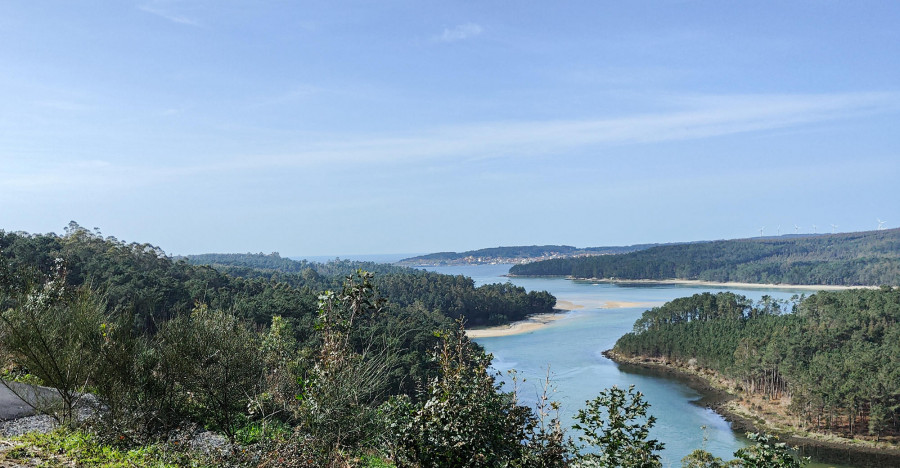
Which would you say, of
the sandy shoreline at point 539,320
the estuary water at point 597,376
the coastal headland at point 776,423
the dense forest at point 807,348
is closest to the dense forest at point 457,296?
the sandy shoreline at point 539,320

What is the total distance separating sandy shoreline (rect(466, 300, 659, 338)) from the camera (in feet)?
227

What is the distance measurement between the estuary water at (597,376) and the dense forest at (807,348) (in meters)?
3.97

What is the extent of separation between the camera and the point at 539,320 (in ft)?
250

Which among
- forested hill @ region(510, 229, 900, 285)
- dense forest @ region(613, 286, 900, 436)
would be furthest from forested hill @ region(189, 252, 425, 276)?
dense forest @ region(613, 286, 900, 436)

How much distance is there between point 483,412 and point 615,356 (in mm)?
48311

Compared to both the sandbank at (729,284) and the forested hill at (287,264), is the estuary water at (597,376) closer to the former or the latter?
the sandbank at (729,284)

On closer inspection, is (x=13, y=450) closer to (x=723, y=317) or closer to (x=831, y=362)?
(x=831, y=362)

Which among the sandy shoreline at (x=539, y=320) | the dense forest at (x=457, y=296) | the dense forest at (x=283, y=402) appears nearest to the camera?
the dense forest at (x=283, y=402)

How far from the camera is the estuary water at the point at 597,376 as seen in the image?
2925 cm

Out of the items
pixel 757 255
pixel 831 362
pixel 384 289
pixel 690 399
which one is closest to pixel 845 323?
pixel 831 362

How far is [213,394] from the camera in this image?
8.87 meters

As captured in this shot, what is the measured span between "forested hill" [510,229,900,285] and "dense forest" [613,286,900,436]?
72.8 meters

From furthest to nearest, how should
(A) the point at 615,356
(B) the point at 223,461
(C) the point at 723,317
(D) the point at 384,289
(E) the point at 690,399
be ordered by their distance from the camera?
(D) the point at 384,289, (C) the point at 723,317, (A) the point at 615,356, (E) the point at 690,399, (B) the point at 223,461

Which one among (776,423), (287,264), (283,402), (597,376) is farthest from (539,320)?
(287,264)
